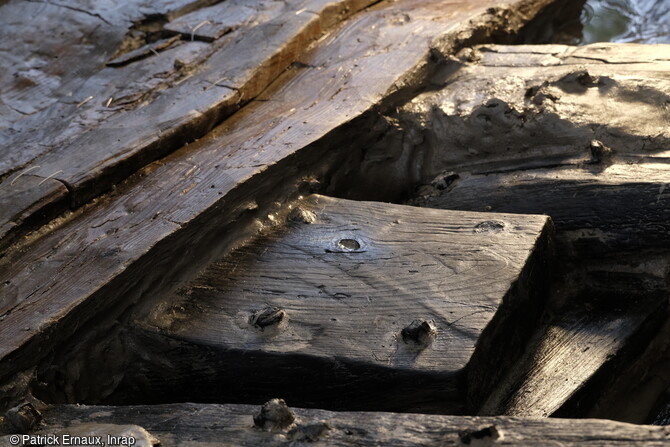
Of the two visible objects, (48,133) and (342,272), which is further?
(48,133)

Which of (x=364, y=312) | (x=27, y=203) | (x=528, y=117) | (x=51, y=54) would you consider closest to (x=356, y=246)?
(x=364, y=312)

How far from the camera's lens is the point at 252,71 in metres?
3.24

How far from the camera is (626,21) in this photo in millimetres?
A: 5027

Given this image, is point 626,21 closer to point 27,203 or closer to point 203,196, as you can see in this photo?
point 203,196

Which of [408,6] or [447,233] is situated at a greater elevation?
[408,6]

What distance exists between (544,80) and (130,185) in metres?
1.50

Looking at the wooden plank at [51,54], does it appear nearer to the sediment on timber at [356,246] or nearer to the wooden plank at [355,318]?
the sediment on timber at [356,246]

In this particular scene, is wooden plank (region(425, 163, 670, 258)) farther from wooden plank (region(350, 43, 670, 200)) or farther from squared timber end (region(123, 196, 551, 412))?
squared timber end (region(123, 196, 551, 412))

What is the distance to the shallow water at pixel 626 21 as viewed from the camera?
4.79 m

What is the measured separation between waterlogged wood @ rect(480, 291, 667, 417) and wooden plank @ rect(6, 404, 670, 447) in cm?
47

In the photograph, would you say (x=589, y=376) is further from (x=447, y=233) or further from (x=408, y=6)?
(x=408, y=6)

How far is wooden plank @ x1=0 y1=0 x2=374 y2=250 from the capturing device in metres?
2.75

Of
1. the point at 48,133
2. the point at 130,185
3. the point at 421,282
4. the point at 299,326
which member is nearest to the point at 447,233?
the point at 421,282

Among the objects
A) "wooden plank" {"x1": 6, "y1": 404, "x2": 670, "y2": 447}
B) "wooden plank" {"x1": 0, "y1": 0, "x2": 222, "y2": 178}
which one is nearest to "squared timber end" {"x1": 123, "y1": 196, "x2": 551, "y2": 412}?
"wooden plank" {"x1": 6, "y1": 404, "x2": 670, "y2": 447}
